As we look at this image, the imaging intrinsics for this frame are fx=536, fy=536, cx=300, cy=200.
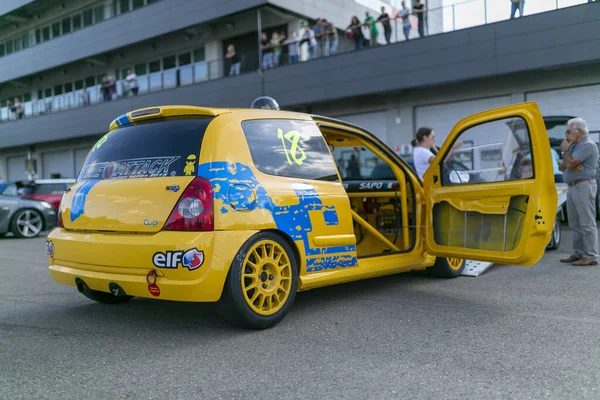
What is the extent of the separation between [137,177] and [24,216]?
10.4 metres

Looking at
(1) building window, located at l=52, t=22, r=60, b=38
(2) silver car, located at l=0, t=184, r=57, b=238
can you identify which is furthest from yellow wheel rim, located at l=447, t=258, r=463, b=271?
(1) building window, located at l=52, t=22, r=60, b=38

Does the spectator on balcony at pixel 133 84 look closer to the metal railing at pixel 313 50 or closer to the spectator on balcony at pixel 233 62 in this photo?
the metal railing at pixel 313 50

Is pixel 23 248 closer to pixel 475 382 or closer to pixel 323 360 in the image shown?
pixel 323 360

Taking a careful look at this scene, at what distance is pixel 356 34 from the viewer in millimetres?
19000

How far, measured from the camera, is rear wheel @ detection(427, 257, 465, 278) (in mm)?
5953

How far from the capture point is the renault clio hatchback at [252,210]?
12.4ft

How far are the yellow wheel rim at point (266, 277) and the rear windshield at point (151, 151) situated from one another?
0.79 m

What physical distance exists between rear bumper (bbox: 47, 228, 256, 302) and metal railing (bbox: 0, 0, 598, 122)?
14387mm

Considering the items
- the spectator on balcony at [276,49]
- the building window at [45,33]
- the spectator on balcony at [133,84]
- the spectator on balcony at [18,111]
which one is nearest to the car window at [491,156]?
the spectator on balcony at [276,49]

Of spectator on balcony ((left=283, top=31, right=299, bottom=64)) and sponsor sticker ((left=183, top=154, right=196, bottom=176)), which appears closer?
sponsor sticker ((left=183, top=154, right=196, bottom=176))

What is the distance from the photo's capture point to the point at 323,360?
3359 millimetres

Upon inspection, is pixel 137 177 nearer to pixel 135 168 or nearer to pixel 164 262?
pixel 135 168

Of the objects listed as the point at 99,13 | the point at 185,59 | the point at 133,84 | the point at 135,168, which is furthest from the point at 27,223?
the point at 99,13

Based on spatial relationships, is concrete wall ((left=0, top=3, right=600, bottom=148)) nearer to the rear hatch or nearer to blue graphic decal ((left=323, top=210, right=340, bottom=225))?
blue graphic decal ((left=323, top=210, right=340, bottom=225))
